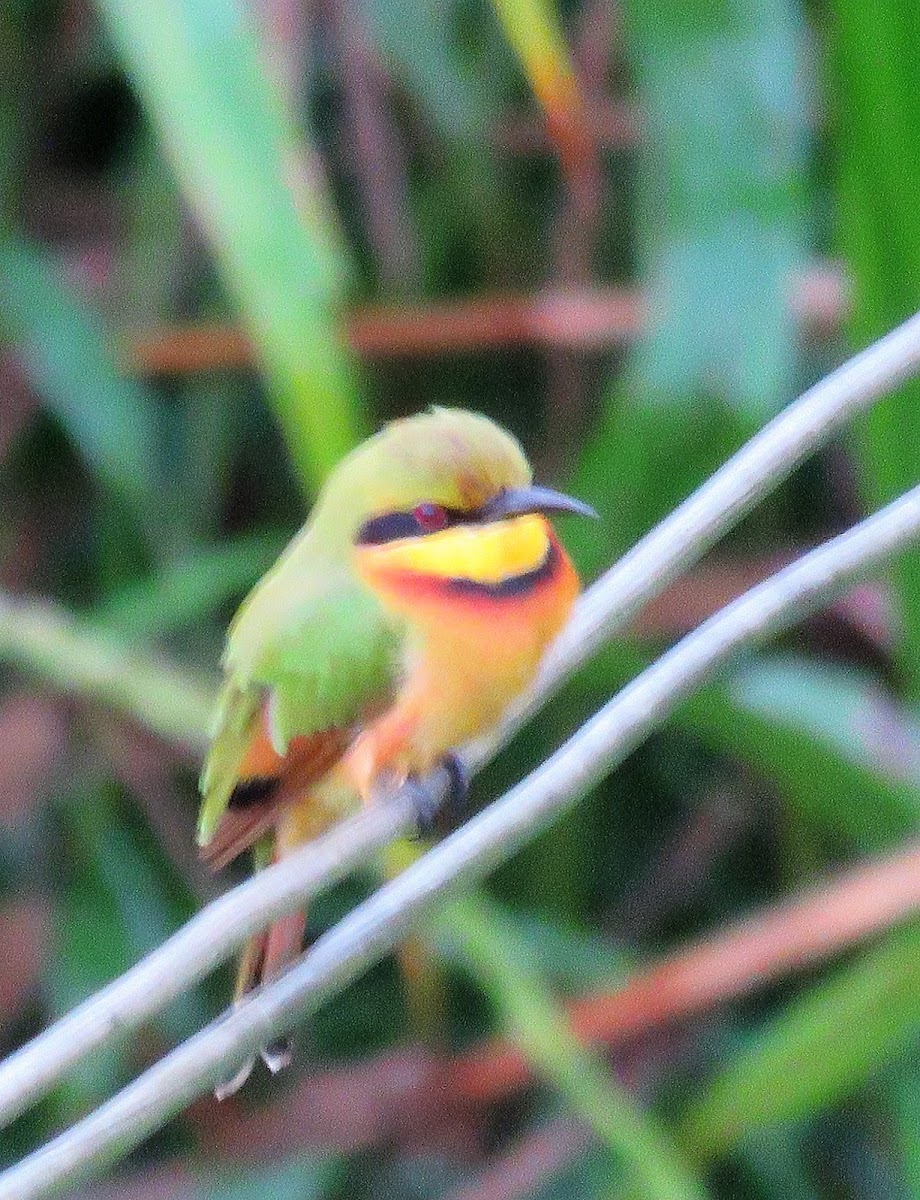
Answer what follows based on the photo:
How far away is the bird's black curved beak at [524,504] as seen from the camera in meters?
1.08

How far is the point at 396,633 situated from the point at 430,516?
7 cm

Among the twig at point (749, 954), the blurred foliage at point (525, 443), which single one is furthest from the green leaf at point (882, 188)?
the twig at point (749, 954)

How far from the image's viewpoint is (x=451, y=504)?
1.09 meters

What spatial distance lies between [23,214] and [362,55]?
1.37ft

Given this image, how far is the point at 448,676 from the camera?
3.56 feet

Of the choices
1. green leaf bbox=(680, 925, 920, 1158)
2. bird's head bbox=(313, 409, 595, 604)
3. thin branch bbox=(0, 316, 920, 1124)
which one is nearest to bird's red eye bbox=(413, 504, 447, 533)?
bird's head bbox=(313, 409, 595, 604)

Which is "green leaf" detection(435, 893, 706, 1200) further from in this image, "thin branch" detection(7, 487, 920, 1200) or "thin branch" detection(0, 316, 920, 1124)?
"thin branch" detection(7, 487, 920, 1200)

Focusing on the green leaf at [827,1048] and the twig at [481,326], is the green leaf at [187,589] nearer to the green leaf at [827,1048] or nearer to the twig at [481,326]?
the twig at [481,326]

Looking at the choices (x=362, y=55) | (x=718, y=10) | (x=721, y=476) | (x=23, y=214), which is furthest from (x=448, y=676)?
(x=23, y=214)

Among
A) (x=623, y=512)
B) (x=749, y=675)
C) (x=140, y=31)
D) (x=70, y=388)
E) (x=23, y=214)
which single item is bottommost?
(x=749, y=675)

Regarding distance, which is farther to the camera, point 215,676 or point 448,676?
point 215,676

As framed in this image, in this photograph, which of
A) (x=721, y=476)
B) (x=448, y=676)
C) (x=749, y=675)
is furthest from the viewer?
(x=749, y=675)

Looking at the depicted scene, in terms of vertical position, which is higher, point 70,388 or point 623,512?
point 70,388

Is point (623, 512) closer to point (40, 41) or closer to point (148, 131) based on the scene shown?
point (148, 131)
